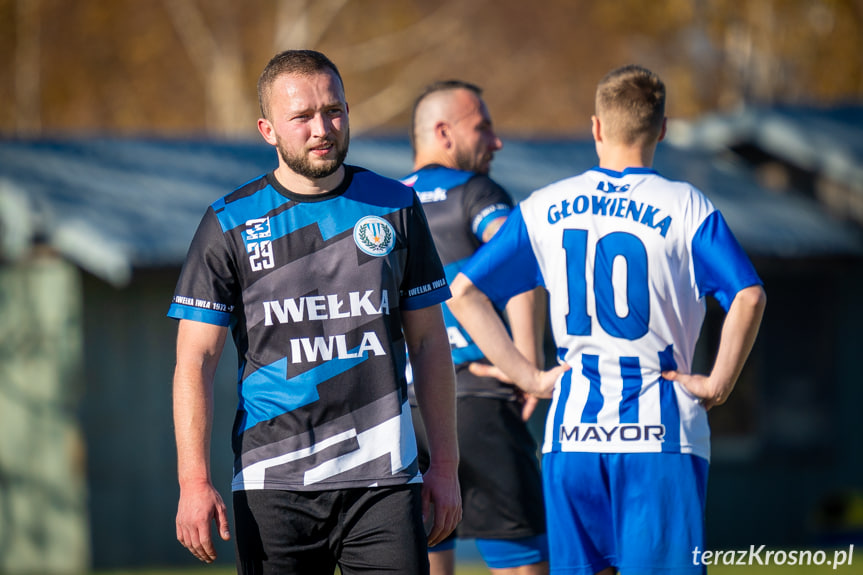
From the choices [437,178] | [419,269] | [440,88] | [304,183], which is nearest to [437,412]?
[419,269]

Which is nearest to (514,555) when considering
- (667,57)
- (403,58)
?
(667,57)

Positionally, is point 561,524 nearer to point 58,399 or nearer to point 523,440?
point 523,440

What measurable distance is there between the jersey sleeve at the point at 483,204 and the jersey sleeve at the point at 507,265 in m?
0.55

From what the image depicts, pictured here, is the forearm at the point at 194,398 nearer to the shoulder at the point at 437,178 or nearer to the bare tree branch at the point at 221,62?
the shoulder at the point at 437,178

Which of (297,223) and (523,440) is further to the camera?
(523,440)

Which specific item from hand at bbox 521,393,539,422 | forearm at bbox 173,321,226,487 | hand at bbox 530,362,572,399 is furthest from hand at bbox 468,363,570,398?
forearm at bbox 173,321,226,487

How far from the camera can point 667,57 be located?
33.2 m

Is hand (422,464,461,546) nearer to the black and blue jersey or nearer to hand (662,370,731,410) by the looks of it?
hand (662,370,731,410)

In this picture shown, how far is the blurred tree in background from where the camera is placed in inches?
1187

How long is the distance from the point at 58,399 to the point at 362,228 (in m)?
9.77

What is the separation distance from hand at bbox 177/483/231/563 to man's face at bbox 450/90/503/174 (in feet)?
7.68

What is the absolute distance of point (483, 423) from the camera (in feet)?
16.9

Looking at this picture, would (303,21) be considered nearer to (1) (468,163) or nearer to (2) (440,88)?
(2) (440,88)

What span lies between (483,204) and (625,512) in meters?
1.60
